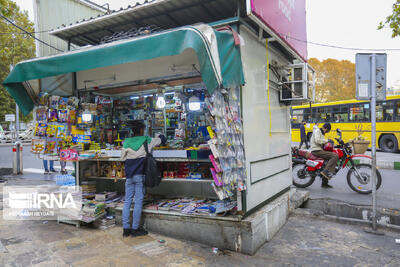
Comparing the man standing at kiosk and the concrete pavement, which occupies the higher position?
the man standing at kiosk

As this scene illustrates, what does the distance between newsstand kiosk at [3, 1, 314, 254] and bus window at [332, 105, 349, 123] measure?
1164 cm

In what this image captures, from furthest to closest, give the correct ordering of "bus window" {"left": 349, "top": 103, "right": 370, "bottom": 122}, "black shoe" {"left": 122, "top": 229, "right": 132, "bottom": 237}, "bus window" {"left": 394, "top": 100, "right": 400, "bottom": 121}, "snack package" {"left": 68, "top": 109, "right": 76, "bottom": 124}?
"bus window" {"left": 349, "top": 103, "right": 370, "bottom": 122} < "bus window" {"left": 394, "top": 100, "right": 400, "bottom": 121} < "snack package" {"left": 68, "top": 109, "right": 76, "bottom": 124} < "black shoe" {"left": 122, "top": 229, "right": 132, "bottom": 237}

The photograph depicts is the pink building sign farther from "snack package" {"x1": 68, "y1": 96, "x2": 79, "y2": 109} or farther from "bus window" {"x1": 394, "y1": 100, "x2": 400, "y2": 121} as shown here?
"bus window" {"x1": 394, "y1": 100, "x2": 400, "y2": 121}

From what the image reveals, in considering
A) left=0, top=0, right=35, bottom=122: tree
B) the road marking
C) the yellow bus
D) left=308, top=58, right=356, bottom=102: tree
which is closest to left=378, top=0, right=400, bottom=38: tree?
the yellow bus

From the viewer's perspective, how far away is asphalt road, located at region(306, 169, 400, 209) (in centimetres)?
597

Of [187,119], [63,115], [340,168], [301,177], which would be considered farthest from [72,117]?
[340,168]

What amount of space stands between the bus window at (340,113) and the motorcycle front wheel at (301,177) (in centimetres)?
993

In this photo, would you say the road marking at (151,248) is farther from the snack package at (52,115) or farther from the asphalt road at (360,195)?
the asphalt road at (360,195)

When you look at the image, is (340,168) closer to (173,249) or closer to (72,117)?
(173,249)

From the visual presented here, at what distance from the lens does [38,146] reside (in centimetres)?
553

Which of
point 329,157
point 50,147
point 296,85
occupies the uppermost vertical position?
point 296,85

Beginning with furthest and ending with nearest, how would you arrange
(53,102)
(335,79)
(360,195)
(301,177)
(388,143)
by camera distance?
(335,79) → (388,143) → (301,177) → (360,195) → (53,102)

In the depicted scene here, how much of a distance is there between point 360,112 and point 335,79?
83.8ft

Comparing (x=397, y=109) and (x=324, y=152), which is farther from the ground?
(x=397, y=109)
